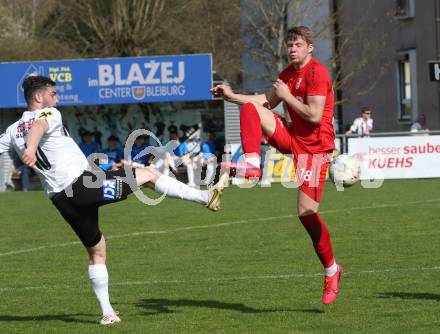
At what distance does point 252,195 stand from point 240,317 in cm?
1686

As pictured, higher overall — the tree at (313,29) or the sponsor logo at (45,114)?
the tree at (313,29)

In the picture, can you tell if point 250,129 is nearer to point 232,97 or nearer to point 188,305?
point 232,97

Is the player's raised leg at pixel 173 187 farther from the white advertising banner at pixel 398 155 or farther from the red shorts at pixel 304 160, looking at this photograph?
the white advertising banner at pixel 398 155

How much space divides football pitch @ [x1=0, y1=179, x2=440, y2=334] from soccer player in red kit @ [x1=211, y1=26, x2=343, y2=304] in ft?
2.48

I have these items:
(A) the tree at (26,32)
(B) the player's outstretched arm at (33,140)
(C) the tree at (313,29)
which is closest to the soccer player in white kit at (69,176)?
(B) the player's outstretched arm at (33,140)

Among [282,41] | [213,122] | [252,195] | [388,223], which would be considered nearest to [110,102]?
[213,122]

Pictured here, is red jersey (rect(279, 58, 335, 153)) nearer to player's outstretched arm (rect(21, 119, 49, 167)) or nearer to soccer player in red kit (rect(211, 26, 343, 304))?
soccer player in red kit (rect(211, 26, 343, 304))

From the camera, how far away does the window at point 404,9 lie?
130ft

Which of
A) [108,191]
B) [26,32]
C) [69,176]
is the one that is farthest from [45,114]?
[26,32]

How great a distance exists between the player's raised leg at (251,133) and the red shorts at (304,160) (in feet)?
0.29

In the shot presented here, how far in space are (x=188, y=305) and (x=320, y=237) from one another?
1402 millimetres

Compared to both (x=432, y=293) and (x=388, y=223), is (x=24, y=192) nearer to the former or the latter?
(x=388, y=223)

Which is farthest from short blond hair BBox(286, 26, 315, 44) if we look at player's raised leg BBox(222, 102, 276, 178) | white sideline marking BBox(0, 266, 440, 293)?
white sideline marking BBox(0, 266, 440, 293)

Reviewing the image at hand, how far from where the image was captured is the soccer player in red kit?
919cm
